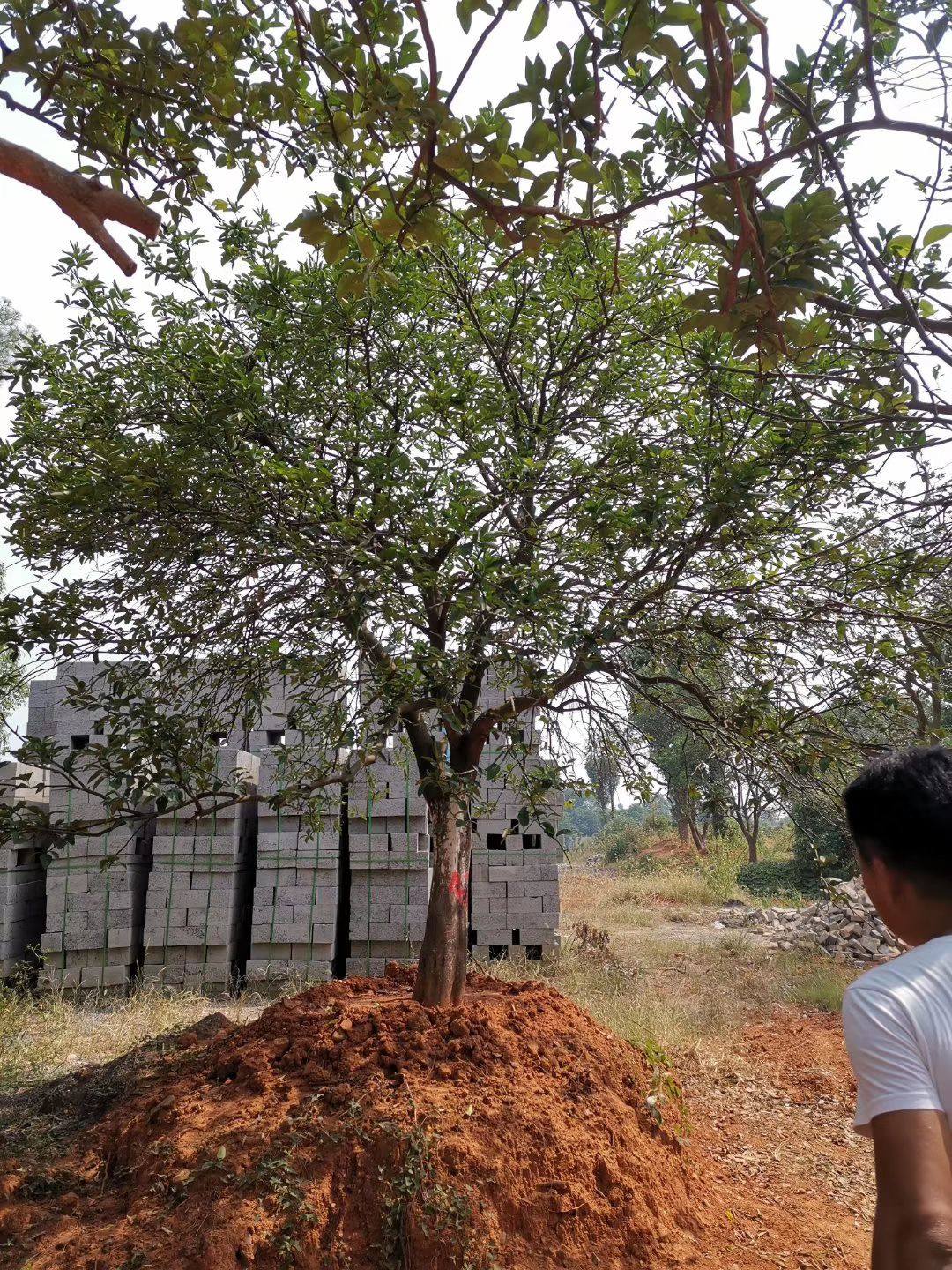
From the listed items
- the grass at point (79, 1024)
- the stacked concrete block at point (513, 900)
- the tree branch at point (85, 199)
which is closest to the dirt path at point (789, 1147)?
the stacked concrete block at point (513, 900)

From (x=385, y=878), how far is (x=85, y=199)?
8.87 m

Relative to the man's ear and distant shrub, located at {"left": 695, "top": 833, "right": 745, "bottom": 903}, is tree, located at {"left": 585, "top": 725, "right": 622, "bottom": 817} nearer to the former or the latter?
the man's ear

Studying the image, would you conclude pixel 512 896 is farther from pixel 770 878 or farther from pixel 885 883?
pixel 770 878

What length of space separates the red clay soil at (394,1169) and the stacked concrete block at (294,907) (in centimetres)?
→ 438

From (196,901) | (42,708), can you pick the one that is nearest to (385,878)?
(196,901)

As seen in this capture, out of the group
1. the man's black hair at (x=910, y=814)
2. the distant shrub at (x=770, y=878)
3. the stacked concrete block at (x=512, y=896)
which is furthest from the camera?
the distant shrub at (x=770, y=878)

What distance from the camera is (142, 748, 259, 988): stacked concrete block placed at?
32.2 feet

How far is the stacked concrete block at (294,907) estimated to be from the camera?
9898 mm

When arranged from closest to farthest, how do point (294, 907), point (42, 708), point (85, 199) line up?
1. point (85, 199)
2. point (294, 907)
3. point (42, 708)

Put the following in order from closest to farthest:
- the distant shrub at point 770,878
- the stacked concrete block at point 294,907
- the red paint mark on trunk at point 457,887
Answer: the red paint mark on trunk at point 457,887, the stacked concrete block at point 294,907, the distant shrub at point 770,878

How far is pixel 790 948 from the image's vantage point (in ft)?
41.3

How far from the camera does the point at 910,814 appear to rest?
1649 mm

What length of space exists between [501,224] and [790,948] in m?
12.2

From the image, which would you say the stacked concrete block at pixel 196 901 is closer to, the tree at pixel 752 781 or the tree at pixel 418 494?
the tree at pixel 418 494
